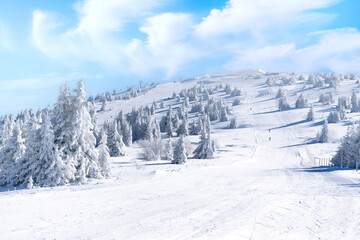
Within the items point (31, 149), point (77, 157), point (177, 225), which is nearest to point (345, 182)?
point (177, 225)

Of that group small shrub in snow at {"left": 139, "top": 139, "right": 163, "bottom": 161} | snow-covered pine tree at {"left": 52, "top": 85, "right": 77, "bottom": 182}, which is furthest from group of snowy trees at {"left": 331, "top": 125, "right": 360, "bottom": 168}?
small shrub in snow at {"left": 139, "top": 139, "right": 163, "bottom": 161}

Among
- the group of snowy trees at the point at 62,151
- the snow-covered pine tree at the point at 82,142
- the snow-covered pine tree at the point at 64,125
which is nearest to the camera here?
the group of snowy trees at the point at 62,151

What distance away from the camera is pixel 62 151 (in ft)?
74.7

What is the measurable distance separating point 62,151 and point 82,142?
182 centimetres

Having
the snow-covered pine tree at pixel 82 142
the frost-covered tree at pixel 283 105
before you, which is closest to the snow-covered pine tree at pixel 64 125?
the snow-covered pine tree at pixel 82 142

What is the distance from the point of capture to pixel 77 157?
22891mm

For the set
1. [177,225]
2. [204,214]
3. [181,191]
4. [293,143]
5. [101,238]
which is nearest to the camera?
[101,238]

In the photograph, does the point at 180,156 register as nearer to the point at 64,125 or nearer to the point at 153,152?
the point at 153,152

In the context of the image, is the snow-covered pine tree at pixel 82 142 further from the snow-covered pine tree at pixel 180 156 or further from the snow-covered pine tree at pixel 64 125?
the snow-covered pine tree at pixel 180 156

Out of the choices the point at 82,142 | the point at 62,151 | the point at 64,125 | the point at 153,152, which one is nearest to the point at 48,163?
the point at 62,151

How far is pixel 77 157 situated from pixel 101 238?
1654cm

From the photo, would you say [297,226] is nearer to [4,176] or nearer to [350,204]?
[350,204]

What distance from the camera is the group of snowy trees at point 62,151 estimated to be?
21484 mm

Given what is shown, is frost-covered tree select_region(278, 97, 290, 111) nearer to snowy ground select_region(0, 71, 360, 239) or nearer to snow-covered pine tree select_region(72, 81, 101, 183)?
snowy ground select_region(0, 71, 360, 239)
